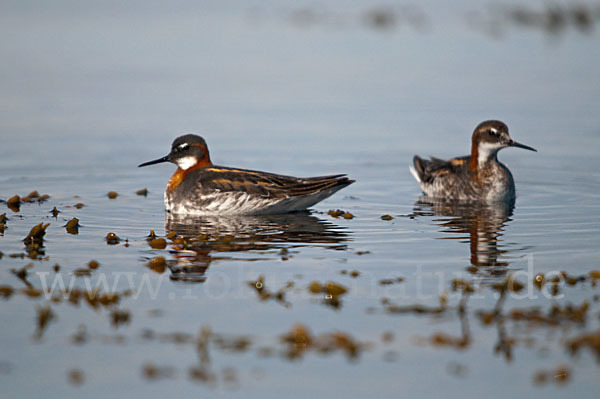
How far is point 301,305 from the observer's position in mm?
8797

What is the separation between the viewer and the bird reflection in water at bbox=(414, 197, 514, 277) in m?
10.6

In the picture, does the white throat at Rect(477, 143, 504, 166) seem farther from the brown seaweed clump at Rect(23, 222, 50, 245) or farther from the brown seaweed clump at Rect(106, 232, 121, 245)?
the brown seaweed clump at Rect(23, 222, 50, 245)

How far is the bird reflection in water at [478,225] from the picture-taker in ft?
34.7

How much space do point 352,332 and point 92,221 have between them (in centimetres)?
649

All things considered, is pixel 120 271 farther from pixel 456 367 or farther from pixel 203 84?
pixel 203 84

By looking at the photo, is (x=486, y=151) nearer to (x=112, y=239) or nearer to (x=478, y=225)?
(x=478, y=225)

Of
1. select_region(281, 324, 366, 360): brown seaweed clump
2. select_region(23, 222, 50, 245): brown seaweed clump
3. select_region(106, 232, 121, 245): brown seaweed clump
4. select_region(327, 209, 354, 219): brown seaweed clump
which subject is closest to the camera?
select_region(281, 324, 366, 360): brown seaweed clump

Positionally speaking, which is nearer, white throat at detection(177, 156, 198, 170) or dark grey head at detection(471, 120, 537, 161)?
white throat at detection(177, 156, 198, 170)

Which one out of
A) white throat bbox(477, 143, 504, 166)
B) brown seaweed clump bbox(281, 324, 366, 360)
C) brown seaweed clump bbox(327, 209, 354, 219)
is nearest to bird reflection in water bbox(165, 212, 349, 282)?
brown seaweed clump bbox(327, 209, 354, 219)

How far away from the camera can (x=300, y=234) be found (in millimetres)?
12508

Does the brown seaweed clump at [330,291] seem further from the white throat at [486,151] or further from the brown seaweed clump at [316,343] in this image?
the white throat at [486,151]

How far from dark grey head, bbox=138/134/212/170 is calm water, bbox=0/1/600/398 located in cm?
89

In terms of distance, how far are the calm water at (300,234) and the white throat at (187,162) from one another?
0.87 metres

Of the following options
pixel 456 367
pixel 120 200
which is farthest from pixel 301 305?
pixel 120 200
